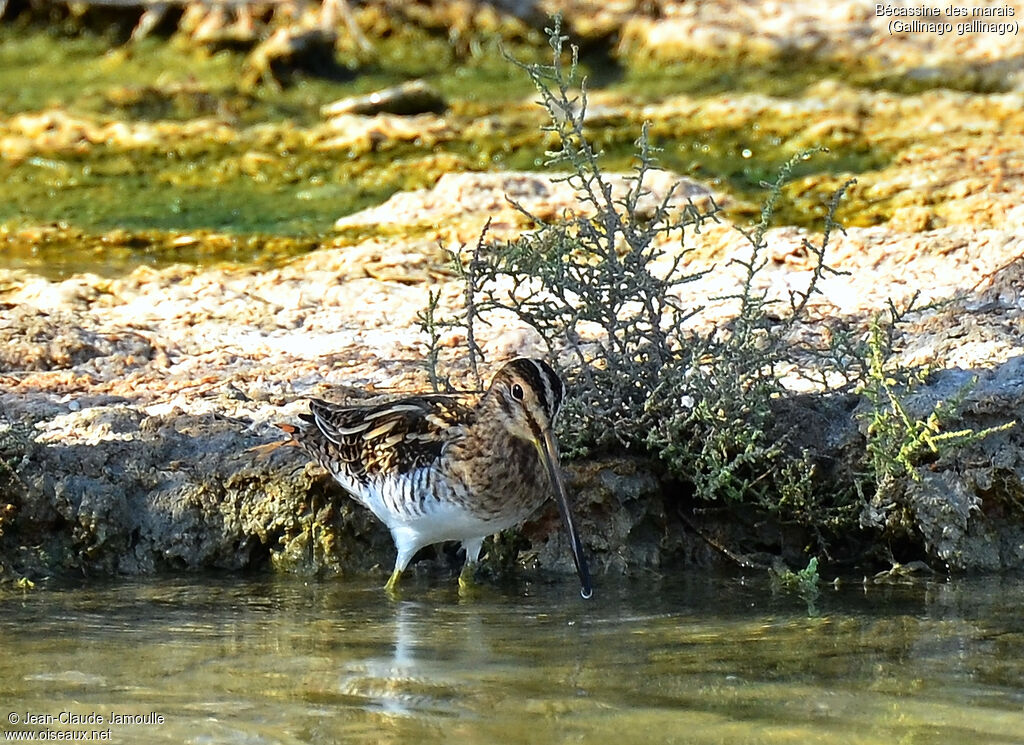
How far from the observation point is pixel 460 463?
5.86 metres

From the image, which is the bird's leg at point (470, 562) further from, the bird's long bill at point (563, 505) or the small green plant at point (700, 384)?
the small green plant at point (700, 384)

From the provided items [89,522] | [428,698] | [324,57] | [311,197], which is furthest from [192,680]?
[324,57]

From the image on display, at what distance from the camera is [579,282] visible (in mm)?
6285

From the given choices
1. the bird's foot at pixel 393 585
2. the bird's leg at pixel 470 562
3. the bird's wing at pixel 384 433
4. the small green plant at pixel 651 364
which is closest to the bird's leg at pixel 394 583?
the bird's foot at pixel 393 585

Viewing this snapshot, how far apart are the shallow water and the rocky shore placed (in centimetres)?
26

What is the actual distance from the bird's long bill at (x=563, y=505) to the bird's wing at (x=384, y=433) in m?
0.34

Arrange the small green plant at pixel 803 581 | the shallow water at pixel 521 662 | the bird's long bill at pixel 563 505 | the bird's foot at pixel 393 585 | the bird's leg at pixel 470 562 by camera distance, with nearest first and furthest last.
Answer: the shallow water at pixel 521 662, the bird's long bill at pixel 563 505, the small green plant at pixel 803 581, the bird's foot at pixel 393 585, the bird's leg at pixel 470 562

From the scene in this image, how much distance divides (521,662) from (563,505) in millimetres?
941

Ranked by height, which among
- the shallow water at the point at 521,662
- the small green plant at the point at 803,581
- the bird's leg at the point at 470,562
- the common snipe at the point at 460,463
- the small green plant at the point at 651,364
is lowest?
the shallow water at the point at 521,662

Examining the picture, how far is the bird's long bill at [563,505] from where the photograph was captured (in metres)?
5.68

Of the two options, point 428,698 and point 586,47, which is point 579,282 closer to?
point 428,698

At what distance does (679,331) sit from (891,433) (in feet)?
2.88

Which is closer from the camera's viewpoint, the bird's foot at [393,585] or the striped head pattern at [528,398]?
the striped head pattern at [528,398]

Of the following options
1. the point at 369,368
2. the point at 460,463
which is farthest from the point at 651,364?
the point at 369,368
